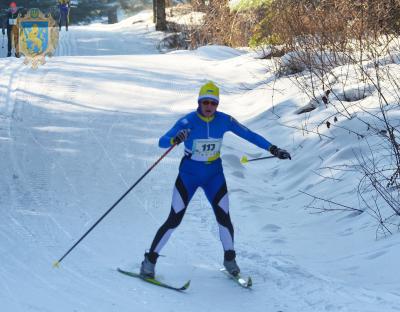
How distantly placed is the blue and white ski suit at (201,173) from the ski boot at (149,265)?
2.1 inches

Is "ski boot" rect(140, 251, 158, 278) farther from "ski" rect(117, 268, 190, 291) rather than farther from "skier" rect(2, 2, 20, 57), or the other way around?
"skier" rect(2, 2, 20, 57)

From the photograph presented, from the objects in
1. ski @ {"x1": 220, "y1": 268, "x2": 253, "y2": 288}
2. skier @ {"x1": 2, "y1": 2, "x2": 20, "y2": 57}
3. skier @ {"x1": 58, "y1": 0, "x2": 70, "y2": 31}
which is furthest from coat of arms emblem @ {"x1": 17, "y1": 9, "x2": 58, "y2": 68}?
ski @ {"x1": 220, "y1": 268, "x2": 253, "y2": 288}

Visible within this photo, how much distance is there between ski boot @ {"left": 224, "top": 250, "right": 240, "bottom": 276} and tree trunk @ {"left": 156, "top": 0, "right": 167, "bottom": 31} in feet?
78.5

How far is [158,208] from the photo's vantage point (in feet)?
30.9

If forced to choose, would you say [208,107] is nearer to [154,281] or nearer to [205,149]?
[205,149]

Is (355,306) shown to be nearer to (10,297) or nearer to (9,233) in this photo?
(10,297)

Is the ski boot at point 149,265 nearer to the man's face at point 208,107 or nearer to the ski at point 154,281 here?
the ski at point 154,281

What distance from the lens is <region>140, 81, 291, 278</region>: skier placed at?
686 centimetres

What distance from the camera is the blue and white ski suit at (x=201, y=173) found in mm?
6887

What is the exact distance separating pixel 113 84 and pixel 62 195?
24.5 ft

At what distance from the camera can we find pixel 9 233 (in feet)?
26.6

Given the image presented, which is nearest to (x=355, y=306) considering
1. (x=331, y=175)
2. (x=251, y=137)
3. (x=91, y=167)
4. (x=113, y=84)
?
(x=251, y=137)

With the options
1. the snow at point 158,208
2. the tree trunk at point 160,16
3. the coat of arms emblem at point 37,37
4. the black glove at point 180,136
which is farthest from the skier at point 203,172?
the tree trunk at point 160,16

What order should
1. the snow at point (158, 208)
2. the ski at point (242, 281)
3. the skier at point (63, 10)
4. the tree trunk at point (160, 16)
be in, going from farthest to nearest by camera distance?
the skier at point (63, 10) < the tree trunk at point (160, 16) < the ski at point (242, 281) < the snow at point (158, 208)
